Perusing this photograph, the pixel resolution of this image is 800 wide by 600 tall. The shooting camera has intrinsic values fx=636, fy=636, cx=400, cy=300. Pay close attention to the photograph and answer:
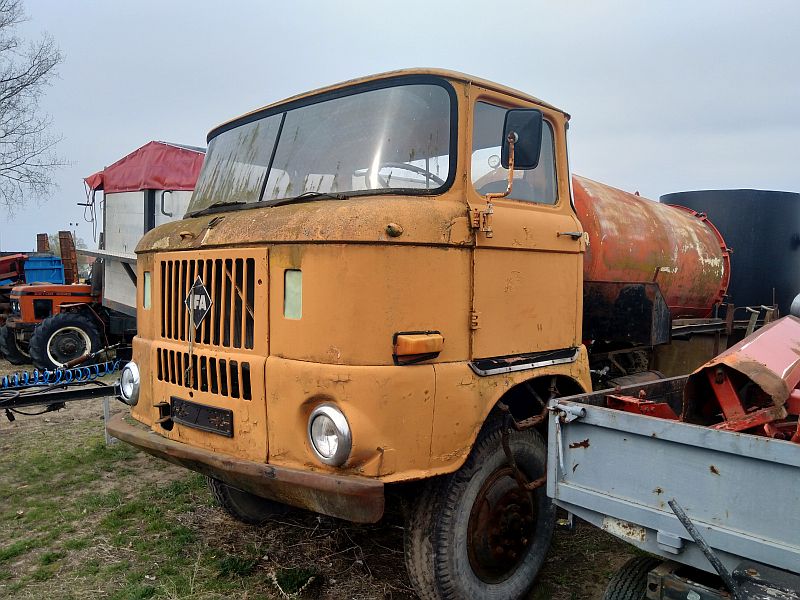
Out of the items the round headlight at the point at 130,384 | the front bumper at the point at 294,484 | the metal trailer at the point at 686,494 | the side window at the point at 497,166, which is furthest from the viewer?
the round headlight at the point at 130,384

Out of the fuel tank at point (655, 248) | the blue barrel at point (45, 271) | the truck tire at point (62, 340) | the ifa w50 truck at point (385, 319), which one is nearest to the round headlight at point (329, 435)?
the ifa w50 truck at point (385, 319)

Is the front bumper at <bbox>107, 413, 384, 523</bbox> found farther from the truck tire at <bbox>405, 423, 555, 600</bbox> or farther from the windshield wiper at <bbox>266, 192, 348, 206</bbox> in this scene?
the windshield wiper at <bbox>266, 192, 348, 206</bbox>

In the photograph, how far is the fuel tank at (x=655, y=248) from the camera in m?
4.62

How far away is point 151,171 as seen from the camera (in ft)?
39.2

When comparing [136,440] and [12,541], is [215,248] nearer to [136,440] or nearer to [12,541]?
[136,440]

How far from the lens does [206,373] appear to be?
3.16 m

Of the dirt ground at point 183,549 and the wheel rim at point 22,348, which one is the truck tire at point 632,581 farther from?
the wheel rim at point 22,348

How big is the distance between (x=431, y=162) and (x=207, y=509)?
10.1 ft

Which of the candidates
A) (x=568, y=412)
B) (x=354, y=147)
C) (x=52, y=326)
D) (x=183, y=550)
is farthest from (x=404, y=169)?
(x=52, y=326)

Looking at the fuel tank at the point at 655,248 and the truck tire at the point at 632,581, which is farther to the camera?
the fuel tank at the point at 655,248

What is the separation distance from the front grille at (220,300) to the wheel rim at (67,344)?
855 centimetres

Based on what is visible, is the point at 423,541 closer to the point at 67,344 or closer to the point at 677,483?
the point at 677,483

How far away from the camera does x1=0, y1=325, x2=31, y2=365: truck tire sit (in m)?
11.9

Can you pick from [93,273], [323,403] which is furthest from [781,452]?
[93,273]
